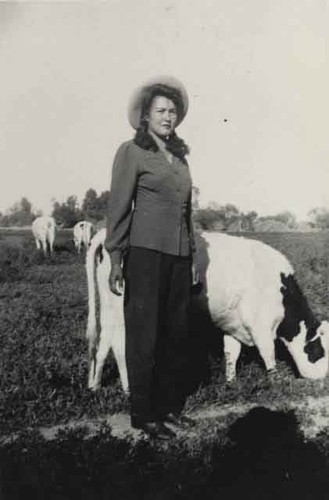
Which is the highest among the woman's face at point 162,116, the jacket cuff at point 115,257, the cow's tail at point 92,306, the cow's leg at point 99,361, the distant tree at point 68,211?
the woman's face at point 162,116

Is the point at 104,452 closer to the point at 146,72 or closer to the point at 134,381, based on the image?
the point at 134,381

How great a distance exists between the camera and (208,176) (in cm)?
568

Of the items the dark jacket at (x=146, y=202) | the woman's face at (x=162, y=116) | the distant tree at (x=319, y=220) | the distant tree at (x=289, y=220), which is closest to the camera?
the dark jacket at (x=146, y=202)

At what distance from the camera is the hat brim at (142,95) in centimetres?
390

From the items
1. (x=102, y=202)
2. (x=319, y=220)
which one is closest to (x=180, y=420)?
(x=319, y=220)

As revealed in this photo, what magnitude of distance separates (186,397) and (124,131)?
8.20ft

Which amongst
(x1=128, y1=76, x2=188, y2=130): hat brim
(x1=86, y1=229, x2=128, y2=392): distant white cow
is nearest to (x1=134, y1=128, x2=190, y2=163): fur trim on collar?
(x1=128, y1=76, x2=188, y2=130): hat brim

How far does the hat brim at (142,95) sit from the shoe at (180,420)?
2.04 m

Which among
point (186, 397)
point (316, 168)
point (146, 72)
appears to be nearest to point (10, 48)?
point (146, 72)

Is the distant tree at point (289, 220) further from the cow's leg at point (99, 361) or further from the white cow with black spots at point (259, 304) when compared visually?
the cow's leg at point (99, 361)

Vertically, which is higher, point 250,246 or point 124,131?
point 124,131

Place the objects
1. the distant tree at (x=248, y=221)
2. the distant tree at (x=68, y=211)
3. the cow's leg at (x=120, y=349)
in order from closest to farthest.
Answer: the cow's leg at (x=120, y=349) → the distant tree at (x=248, y=221) → the distant tree at (x=68, y=211)

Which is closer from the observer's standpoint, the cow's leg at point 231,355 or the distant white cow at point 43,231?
the cow's leg at point 231,355

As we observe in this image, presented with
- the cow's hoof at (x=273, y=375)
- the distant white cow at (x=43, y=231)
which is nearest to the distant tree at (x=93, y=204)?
the distant white cow at (x=43, y=231)
